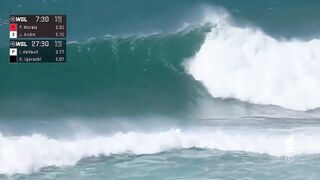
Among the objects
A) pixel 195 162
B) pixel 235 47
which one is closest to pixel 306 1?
pixel 235 47

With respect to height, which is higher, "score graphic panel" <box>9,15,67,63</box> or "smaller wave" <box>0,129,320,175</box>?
"score graphic panel" <box>9,15,67,63</box>

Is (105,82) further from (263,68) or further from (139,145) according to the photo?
(263,68)

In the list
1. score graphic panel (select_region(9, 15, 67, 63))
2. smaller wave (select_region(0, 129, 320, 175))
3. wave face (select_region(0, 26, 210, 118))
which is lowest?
smaller wave (select_region(0, 129, 320, 175))

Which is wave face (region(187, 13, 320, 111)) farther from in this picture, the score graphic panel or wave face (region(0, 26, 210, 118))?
the score graphic panel

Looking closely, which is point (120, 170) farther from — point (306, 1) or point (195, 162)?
point (306, 1)

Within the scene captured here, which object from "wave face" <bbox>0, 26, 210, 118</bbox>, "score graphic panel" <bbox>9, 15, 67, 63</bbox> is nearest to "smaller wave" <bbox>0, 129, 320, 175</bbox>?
"wave face" <bbox>0, 26, 210, 118</bbox>

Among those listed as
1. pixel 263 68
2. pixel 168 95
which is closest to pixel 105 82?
pixel 168 95
